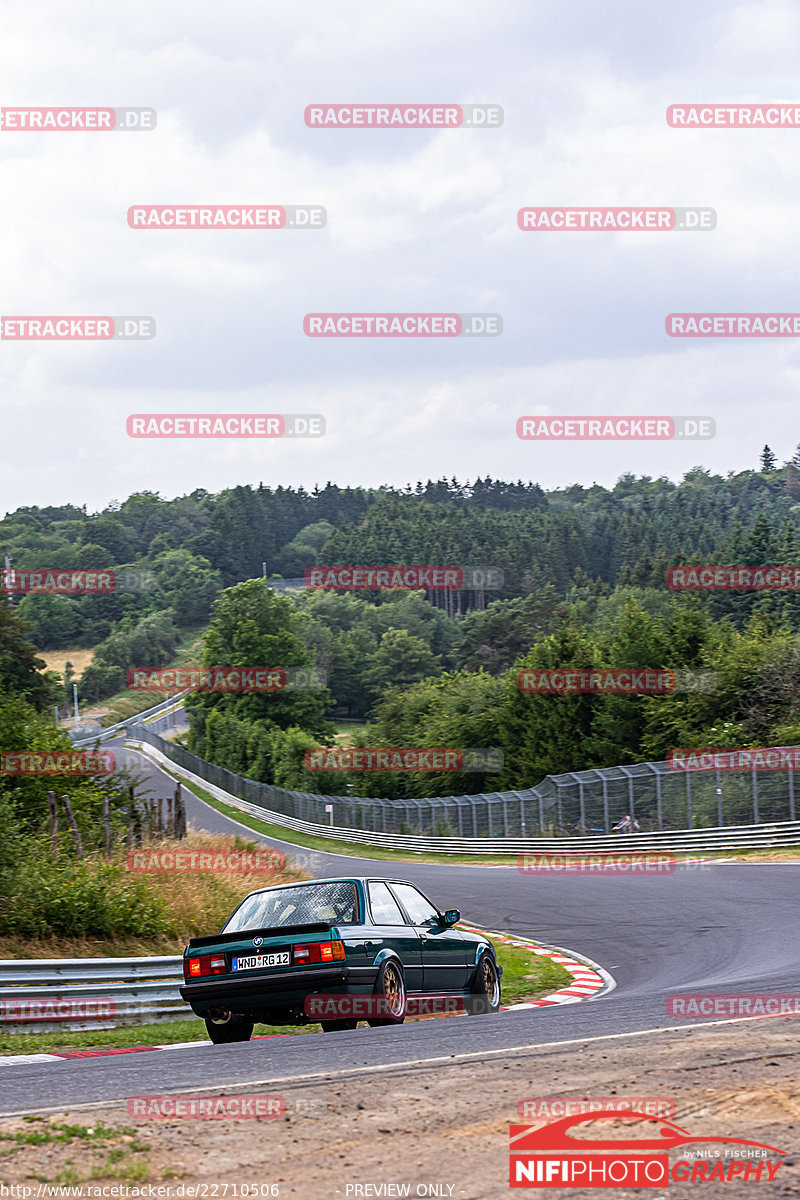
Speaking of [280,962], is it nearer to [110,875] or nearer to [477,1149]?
[477,1149]

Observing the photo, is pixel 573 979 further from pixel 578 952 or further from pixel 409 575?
Result: pixel 409 575

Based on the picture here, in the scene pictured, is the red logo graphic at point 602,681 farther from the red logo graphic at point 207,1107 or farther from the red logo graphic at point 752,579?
the red logo graphic at point 207,1107

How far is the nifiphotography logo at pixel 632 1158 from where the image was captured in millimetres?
5012

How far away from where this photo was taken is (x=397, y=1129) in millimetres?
5758

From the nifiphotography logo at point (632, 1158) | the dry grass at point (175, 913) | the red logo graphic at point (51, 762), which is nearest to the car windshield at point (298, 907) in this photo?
the dry grass at point (175, 913)

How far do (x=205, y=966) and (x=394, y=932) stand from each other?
1.66m

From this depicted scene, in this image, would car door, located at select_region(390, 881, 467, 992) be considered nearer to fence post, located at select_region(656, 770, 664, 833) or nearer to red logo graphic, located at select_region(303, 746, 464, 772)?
fence post, located at select_region(656, 770, 664, 833)

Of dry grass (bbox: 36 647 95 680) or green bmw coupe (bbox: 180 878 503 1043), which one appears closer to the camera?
green bmw coupe (bbox: 180 878 503 1043)

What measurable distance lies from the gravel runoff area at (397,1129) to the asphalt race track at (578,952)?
730 mm

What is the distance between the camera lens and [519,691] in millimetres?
60750

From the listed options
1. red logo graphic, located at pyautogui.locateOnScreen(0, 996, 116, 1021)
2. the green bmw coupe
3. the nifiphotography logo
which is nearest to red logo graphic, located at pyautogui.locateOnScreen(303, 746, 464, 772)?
red logo graphic, located at pyautogui.locateOnScreen(0, 996, 116, 1021)

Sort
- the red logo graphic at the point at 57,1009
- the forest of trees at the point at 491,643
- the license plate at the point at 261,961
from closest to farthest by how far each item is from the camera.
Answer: the license plate at the point at 261,961, the red logo graphic at the point at 57,1009, the forest of trees at the point at 491,643

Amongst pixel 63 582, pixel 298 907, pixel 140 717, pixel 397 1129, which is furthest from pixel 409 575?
pixel 397 1129

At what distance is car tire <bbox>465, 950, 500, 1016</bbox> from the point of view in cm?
1212
